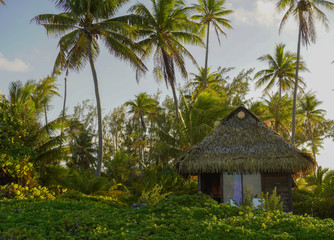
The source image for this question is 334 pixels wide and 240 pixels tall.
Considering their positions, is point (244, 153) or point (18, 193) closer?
point (18, 193)

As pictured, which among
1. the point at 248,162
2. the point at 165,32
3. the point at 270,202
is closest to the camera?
the point at 270,202

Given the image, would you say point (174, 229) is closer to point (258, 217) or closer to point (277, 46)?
point (258, 217)

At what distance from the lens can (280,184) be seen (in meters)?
10.5

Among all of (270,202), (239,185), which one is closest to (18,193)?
(239,185)

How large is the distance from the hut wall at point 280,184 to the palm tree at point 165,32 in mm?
8390

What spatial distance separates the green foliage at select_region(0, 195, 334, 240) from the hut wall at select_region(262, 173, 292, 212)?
4.47 m

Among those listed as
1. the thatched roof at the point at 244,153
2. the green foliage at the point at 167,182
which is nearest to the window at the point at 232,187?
the thatched roof at the point at 244,153

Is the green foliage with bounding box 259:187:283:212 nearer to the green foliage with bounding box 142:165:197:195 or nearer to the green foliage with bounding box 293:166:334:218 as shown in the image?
the green foliage with bounding box 293:166:334:218

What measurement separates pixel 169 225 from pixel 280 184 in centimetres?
622

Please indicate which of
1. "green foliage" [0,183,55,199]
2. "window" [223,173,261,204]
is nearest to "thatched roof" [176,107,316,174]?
"window" [223,173,261,204]

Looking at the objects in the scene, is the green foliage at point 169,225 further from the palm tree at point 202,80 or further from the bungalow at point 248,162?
the palm tree at point 202,80

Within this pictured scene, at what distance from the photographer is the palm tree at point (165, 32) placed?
56.4ft

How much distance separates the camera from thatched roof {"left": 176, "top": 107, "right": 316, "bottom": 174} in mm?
9992

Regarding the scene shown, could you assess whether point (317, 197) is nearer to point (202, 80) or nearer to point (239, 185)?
point (239, 185)
